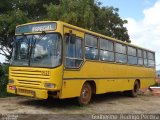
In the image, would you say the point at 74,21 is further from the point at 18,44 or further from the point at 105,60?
the point at 18,44

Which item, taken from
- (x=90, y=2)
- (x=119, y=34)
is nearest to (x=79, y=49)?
(x=90, y=2)

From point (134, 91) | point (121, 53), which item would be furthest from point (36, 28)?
point (134, 91)

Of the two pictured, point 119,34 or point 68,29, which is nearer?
point 68,29

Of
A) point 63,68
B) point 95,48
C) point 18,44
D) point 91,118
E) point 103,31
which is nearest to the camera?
point 91,118

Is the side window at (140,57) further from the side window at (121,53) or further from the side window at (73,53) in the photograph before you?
the side window at (73,53)

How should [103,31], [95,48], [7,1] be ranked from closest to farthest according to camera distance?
[95,48]
[7,1]
[103,31]

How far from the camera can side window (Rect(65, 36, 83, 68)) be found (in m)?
12.3

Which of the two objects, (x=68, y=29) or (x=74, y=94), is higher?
(x=68, y=29)

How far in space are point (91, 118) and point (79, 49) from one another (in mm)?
3104

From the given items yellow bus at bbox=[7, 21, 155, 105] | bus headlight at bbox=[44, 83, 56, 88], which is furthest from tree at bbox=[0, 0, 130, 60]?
bus headlight at bbox=[44, 83, 56, 88]

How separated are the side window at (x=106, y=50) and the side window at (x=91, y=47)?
585 millimetres

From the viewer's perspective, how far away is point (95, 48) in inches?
566

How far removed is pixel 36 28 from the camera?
1262cm

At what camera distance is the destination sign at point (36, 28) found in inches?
480
